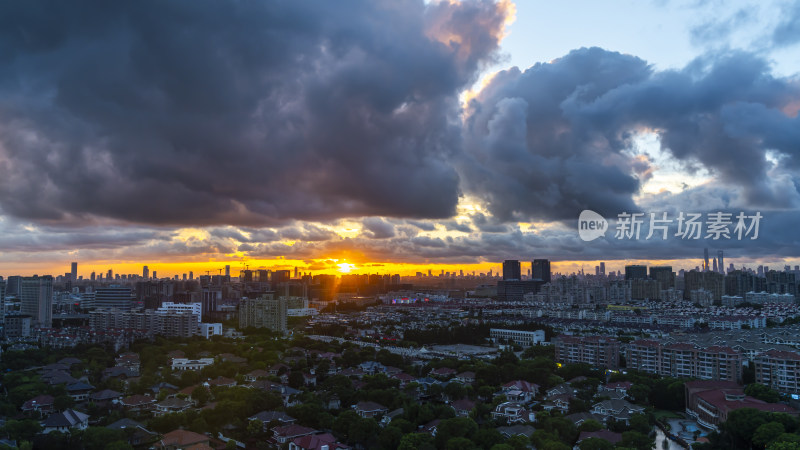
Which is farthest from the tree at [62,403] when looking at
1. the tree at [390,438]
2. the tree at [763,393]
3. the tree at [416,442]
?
the tree at [763,393]

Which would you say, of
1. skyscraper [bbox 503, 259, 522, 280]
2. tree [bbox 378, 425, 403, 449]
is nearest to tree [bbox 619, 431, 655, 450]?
tree [bbox 378, 425, 403, 449]

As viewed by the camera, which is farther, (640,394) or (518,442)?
(640,394)

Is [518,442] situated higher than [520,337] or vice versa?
[518,442]

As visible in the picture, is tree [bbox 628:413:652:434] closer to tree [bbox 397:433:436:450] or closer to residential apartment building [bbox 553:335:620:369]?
tree [bbox 397:433:436:450]

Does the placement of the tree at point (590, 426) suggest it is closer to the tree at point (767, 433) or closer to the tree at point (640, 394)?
the tree at point (767, 433)

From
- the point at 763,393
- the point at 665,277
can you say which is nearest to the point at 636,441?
the point at 763,393

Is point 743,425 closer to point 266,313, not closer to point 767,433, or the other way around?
point 767,433

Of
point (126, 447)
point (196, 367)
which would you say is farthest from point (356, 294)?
point (126, 447)
